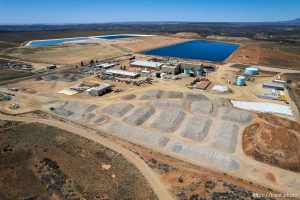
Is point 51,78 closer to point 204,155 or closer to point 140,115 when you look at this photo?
point 140,115

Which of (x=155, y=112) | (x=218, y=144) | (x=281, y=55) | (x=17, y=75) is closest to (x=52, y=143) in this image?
(x=155, y=112)

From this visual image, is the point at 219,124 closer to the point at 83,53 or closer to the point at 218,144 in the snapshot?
the point at 218,144

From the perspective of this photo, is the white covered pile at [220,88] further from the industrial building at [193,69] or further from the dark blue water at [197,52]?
the dark blue water at [197,52]

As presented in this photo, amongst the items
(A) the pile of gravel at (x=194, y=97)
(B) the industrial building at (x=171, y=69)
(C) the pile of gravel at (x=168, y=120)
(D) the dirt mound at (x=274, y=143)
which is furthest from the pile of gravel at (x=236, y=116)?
(B) the industrial building at (x=171, y=69)

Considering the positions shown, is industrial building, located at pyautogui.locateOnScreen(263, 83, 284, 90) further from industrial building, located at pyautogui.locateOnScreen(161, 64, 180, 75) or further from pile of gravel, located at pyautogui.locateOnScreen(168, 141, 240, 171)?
pile of gravel, located at pyautogui.locateOnScreen(168, 141, 240, 171)

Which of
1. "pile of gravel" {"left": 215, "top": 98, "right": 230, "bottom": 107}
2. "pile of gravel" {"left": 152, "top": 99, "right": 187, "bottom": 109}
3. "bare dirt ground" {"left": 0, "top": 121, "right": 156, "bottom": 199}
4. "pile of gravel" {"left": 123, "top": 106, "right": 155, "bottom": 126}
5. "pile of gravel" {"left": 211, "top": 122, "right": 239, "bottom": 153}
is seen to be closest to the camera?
"bare dirt ground" {"left": 0, "top": 121, "right": 156, "bottom": 199}

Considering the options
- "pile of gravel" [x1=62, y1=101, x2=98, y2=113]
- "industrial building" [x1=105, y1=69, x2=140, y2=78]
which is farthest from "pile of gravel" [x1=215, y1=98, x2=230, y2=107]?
"industrial building" [x1=105, y1=69, x2=140, y2=78]
